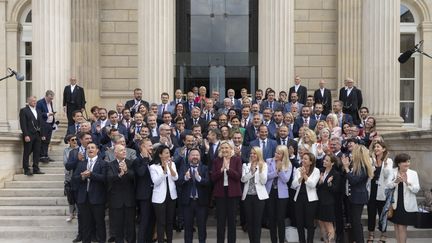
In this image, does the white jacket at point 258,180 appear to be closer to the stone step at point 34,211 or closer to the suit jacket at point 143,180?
the suit jacket at point 143,180

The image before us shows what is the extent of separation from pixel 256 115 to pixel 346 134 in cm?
189

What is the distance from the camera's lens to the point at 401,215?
913cm

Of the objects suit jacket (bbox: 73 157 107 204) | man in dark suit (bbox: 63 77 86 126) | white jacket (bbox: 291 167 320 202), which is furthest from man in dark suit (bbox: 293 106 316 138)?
man in dark suit (bbox: 63 77 86 126)

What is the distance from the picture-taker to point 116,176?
30.5 ft

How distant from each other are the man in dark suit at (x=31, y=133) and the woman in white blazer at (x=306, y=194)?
21.5ft

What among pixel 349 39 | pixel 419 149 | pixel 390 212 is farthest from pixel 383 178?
pixel 349 39

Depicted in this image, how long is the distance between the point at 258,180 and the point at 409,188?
2.55m

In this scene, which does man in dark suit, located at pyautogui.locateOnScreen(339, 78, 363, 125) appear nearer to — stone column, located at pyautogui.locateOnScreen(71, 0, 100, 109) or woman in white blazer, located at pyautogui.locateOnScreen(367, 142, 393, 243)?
woman in white blazer, located at pyautogui.locateOnScreen(367, 142, 393, 243)

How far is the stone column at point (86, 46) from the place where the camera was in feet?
60.0

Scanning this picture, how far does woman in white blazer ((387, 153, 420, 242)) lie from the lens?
29.9ft

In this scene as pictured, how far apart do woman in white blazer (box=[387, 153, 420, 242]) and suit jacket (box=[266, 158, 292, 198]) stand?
1.74 metres

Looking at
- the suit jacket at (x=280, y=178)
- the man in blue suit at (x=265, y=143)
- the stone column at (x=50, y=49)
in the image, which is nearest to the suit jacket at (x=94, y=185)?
the man in blue suit at (x=265, y=143)

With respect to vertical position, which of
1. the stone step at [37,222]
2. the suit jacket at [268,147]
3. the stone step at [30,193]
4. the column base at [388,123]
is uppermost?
the column base at [388,123]

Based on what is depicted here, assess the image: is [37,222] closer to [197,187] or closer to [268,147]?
[197,187]
